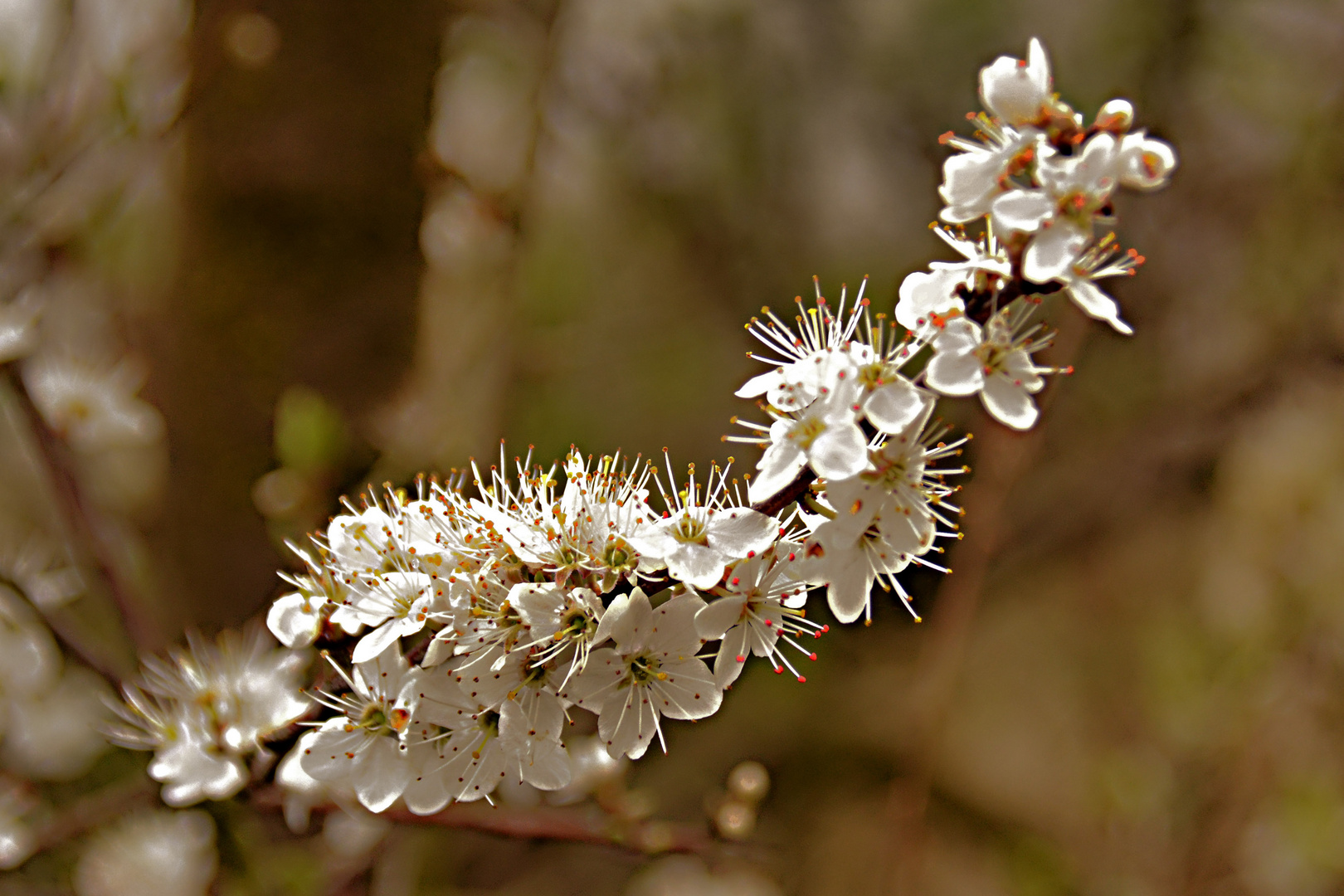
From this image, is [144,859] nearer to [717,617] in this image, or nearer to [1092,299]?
[717,617]

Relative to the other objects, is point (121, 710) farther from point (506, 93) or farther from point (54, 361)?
point (506, 93)

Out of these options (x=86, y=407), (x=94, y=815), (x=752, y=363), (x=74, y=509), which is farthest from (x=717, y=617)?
(x=752, y=363)

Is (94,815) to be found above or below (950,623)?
above

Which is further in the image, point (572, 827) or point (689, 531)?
point (572, 827)

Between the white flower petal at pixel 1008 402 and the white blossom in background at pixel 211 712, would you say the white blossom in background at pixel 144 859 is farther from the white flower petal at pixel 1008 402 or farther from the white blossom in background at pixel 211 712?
the white flower petal at pixel 1008 402

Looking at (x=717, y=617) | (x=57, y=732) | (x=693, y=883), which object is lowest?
(x=693, y=883)

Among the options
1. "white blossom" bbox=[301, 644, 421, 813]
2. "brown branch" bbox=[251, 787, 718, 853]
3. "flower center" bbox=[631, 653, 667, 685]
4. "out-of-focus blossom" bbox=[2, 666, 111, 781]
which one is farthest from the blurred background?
"flower center" bbox=[631, 653, 667, 685]

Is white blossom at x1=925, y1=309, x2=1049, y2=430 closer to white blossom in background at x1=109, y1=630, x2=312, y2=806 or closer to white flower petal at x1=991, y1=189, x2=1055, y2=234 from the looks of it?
white flower petal at x1=991, y1=189, x2=1055, y2=234

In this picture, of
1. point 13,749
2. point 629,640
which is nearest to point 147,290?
point 13,749
